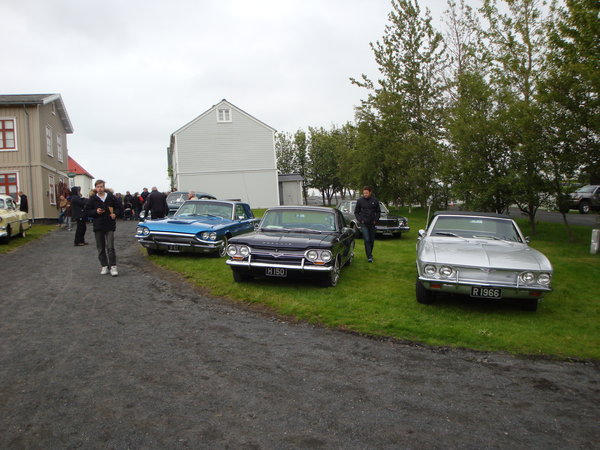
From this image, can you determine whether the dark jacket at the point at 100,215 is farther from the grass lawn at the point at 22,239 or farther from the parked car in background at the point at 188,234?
Result: the grass lawn at the point at 22,239

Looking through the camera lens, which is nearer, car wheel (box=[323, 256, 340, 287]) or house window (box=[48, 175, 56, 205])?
car wheel (box=[323, 256, 340, 287])

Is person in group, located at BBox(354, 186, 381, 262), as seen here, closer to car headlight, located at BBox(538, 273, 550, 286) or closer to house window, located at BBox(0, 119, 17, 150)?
car headlight, located at BBox(538, 273, 550, 286)

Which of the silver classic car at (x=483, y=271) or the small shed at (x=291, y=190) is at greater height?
the small shed at (x=291, y=190)

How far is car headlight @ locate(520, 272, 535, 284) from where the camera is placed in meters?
6.59

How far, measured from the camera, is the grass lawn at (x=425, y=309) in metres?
5.91

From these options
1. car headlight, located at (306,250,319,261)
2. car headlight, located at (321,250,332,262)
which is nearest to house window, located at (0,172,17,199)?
car headlight, located at (306,250,319,261)

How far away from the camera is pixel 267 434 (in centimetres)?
336

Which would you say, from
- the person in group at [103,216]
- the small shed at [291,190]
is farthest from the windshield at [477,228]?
the small shed at [291,190]

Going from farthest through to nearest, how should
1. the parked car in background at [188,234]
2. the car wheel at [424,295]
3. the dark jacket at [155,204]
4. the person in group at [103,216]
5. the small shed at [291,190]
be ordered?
the small shed at [291,190] → the dark jacket at [155,204] → the parked car in background at [188,234] → the person in group at [103,216] → the car wheel at [424,295]

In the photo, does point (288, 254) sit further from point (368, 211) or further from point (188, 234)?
point (188, 234)

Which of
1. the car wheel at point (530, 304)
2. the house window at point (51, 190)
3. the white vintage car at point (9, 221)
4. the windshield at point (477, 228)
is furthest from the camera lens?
the house window at point (51, 190)

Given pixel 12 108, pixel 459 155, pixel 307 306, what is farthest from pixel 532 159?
pixel 12 108

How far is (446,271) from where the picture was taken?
22.4 feet

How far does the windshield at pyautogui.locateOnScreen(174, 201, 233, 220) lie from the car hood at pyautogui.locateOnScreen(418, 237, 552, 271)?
6.26 metres
